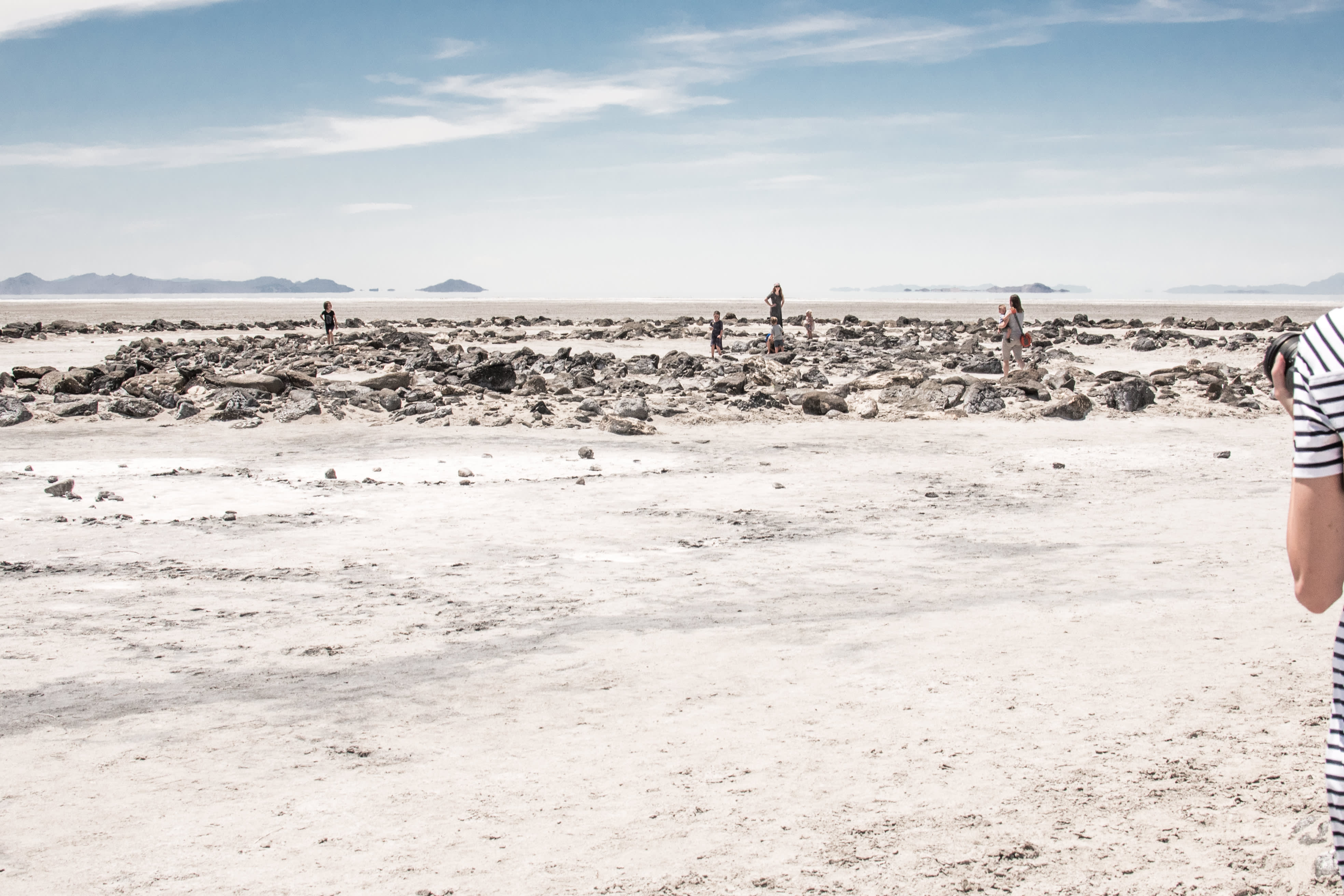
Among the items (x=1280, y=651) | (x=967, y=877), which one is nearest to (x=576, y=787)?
(x=967, y=877)

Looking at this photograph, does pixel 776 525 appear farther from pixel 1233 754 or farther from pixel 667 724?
pixel 1233 754

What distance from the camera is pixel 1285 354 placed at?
6.23 ft

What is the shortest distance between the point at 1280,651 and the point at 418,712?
177 inches

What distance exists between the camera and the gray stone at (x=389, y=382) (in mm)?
19203

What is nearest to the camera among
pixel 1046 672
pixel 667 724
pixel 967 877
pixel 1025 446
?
pixel 967 877

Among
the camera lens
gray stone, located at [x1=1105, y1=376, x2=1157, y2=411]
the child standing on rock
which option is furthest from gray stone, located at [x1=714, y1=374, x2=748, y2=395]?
the camera lens

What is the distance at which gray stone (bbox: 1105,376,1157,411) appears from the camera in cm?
1697

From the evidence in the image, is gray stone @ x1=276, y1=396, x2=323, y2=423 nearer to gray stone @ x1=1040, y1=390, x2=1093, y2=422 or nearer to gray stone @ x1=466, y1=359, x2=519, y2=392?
gray stone @ x1=466, y1=359, x2=519, y2=392

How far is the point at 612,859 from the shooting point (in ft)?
12.3

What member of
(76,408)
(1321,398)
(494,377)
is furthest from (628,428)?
(1321,398)

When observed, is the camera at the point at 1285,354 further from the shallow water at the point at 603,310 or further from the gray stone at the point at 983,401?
the shallow water at the point at 603,310

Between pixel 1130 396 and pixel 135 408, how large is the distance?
52.0 feet

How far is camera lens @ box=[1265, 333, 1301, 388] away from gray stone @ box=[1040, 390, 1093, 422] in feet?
50.2

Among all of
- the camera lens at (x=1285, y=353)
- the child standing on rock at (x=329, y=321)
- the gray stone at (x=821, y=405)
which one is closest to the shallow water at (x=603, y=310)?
the child standing on rock at (x=329, y=321)
